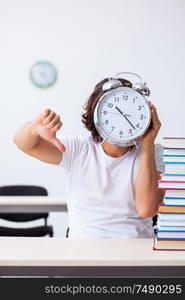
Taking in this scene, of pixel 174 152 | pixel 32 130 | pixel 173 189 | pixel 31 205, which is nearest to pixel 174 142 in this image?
pixel 174 152

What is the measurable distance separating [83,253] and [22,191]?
2794 millimetres

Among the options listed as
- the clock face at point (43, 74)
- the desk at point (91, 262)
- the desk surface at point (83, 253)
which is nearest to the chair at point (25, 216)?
the clock face at point (43, 74)

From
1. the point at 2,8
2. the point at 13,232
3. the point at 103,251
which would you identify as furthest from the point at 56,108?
the point at 103,251

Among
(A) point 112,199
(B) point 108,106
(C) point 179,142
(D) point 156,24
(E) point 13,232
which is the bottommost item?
(E) point 13,232

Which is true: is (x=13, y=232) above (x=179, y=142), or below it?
below

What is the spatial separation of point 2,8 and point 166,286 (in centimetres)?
420

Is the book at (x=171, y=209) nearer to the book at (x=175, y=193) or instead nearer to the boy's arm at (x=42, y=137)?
the book at (x=175, y=193)

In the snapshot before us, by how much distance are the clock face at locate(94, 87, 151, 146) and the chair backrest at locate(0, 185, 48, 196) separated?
2662 millimetres

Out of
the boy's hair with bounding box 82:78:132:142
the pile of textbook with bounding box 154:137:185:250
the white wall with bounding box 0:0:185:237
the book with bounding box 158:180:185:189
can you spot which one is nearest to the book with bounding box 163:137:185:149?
the pile of textbook with bounding box 154:137:185:250

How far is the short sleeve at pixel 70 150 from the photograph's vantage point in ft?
5.48

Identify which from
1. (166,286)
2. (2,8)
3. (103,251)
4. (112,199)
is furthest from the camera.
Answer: (2,8)

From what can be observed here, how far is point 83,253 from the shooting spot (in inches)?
52.1

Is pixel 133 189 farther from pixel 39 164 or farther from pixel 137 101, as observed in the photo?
pixel 39 164

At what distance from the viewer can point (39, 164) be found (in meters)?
4.95
